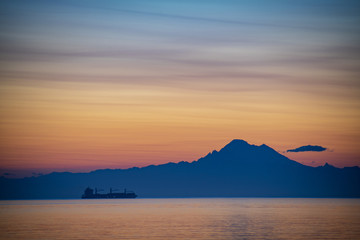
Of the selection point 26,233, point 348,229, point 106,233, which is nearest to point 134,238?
point 106,233

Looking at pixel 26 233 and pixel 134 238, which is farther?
pixel 26 233

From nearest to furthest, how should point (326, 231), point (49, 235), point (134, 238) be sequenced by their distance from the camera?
point (134, 238)
point (49, 235)
point (326, 231)

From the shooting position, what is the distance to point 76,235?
76188 millimetres

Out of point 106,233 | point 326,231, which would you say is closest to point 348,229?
point 326,231

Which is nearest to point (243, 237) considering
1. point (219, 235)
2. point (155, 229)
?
point (219, 235)

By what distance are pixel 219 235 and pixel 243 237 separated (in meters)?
3.95

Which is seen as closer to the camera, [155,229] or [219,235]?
[219,235]

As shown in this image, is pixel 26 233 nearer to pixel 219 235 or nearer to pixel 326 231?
pixel 219 235

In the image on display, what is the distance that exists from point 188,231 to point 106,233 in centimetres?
1279

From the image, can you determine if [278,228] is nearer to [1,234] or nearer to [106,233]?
[106,233]

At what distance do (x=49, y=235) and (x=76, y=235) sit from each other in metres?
4.10

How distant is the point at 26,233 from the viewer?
80.8 metres

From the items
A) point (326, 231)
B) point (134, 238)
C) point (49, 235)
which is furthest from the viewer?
point (326, 231)

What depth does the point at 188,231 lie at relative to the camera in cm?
8225
